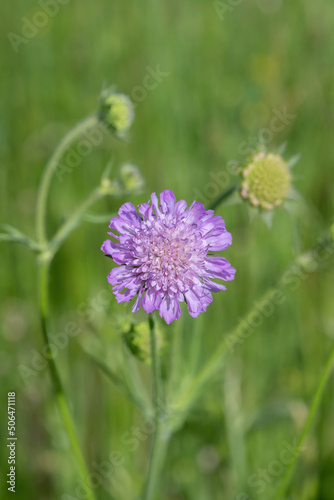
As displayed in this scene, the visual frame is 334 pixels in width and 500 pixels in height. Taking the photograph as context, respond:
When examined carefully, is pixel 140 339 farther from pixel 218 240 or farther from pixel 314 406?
pixel 314 406

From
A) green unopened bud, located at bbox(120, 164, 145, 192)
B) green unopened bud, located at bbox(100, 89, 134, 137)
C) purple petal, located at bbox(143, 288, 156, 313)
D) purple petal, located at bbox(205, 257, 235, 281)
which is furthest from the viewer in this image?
green unopened bud, located at bbox(120, 164, 145, 192)

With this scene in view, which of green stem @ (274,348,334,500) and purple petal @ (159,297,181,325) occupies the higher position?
purple petal @ (159,297,181,325)

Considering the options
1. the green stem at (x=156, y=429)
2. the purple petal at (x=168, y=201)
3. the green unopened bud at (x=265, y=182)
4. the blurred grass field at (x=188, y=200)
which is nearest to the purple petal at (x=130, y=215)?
the purple petal at (x=168, y=201)

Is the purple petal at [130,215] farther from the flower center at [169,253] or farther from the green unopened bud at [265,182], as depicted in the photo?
the green unopened bud at [265,182]

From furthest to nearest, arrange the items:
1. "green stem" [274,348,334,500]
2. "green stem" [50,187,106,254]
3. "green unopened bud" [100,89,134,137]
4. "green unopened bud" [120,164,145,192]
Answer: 1. "green unopened bud" [120,164,145,192]
2. "green unopened bud" [100,89,134,137]
3. "green stem" [50,187,106,254]
4. "green stem" [274,348,334,500]

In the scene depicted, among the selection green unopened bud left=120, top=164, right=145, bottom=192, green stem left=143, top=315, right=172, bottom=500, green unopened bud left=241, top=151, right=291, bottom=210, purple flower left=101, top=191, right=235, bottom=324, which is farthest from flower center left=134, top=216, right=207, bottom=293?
green unopened bud left=120, top=164, right=145, bottom=192

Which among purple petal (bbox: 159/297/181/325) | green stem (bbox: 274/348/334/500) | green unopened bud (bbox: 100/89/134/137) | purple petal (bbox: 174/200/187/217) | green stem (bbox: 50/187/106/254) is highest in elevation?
green unopened bud (bbox: 100/89/134/137)

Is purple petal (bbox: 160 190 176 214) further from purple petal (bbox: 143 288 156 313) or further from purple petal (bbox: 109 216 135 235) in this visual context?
purple petal (bbox: 143 288 156 313)
